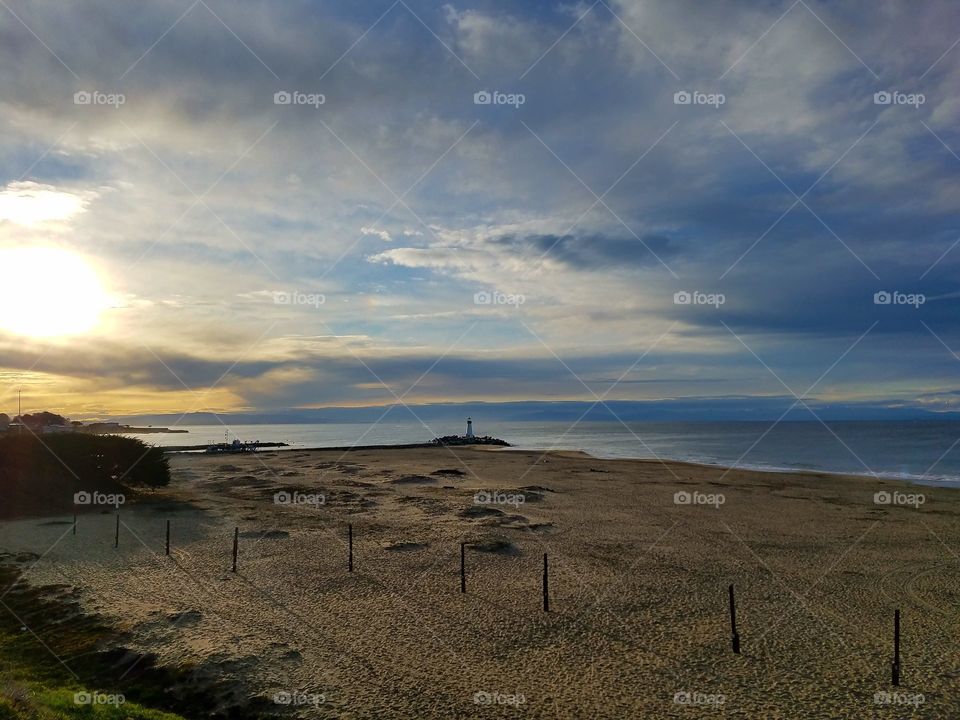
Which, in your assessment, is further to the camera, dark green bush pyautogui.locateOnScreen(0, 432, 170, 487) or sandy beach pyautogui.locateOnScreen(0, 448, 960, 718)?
dark green bush pyautogui.locateOnScreen(0, 432, 170, 487)

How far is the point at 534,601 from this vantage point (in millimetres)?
20078

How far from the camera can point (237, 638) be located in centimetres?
1636

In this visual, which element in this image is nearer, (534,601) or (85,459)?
(534,601)

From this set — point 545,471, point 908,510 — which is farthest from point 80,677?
point 545,471

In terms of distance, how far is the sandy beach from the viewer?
13.8 m

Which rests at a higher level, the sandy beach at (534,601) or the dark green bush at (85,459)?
the dark green bush at (85,459)

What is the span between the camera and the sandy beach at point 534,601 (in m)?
13.8

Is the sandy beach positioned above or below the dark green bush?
below

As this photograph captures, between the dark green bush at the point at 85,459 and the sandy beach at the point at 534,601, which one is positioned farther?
the dark green bush at the point at 85,459

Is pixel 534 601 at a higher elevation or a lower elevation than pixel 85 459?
lower

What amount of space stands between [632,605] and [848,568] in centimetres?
1143

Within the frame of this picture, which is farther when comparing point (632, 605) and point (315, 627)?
point (632, 605)

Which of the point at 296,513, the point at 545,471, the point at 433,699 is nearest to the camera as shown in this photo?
the point at 433,699

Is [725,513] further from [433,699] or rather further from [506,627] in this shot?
[433,699]
